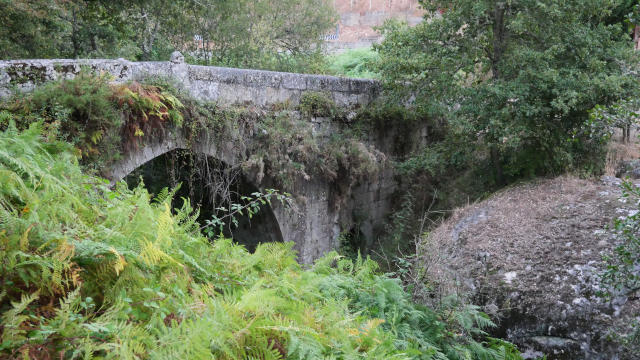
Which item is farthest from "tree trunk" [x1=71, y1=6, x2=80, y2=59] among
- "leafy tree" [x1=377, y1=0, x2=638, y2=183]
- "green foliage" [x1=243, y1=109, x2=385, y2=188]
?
"leafy tree" [x1=377, y1=0, x2=638, y2=183]

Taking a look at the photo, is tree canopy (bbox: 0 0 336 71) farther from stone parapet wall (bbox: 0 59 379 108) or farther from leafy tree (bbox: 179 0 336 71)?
stone parapet wall (bbox: 0 59 379 108)

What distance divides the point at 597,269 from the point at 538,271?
0.66 m

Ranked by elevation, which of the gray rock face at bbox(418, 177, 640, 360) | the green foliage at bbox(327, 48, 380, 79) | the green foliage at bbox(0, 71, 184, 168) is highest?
the green foliage at bbox(327, 48, 380, 79)

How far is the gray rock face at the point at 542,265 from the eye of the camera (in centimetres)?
542

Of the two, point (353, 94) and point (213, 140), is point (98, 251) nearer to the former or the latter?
point (213, 140)

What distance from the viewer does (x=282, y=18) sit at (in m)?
15.4

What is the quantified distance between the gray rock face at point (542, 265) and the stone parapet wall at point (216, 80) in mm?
3211

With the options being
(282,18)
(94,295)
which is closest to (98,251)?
(94,295)

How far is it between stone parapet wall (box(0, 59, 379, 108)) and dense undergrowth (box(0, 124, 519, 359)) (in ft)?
8.76

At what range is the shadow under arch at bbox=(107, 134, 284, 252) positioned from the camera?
5910mm

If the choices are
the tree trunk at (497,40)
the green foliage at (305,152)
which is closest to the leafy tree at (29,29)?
the green foliage at (305,152)

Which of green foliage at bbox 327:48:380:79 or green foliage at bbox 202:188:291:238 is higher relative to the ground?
green foliage at bbox 327:48:380:79

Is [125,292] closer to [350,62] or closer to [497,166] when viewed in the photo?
[497,166]

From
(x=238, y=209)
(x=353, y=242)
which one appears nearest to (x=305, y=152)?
(x=353, y=242)
